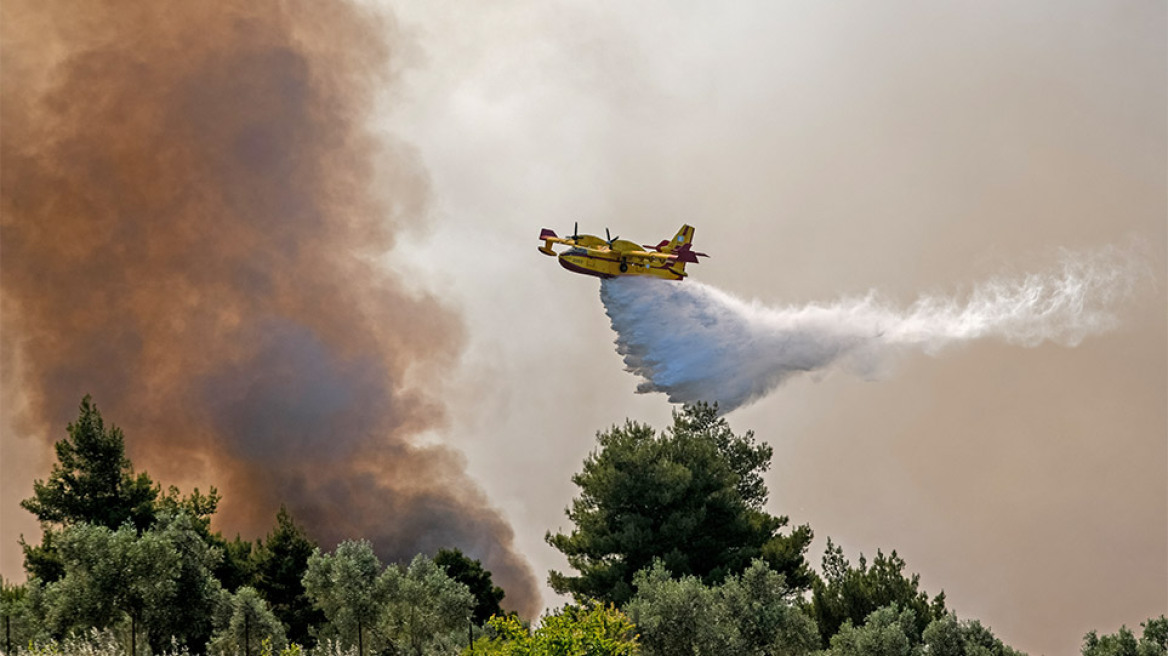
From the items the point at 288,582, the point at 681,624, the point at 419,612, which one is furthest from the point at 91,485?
the point at 681,624

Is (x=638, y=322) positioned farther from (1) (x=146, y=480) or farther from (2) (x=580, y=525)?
(1) (x=146, y=480)

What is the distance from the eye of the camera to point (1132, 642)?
2633 inches

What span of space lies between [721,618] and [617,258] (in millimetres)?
32252

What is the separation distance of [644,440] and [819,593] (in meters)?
14.7

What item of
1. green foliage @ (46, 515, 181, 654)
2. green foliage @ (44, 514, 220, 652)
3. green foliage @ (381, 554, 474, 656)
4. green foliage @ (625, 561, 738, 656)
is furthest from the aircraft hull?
green foliage @ (46, 515, 181, 654)

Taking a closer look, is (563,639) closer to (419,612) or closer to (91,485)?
(419,612)

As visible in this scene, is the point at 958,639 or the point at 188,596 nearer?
the point at 958,639

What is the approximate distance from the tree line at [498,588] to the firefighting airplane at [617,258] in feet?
35.8

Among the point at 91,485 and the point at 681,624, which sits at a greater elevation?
the point at 91,485

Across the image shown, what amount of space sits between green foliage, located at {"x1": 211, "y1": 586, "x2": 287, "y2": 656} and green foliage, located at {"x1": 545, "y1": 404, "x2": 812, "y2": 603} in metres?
20.1

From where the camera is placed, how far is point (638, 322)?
303ft

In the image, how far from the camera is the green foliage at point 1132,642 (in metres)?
66.5

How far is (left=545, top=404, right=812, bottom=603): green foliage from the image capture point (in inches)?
3241

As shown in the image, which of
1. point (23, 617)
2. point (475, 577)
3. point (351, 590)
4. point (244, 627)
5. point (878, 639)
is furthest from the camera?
point (475, 577)
